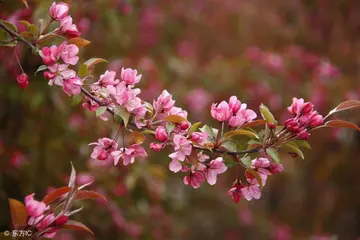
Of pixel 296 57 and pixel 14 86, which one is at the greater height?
pixel 14 86

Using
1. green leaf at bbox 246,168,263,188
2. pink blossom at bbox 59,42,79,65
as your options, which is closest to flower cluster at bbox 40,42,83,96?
pink blossom at bbox 59,42,79,65

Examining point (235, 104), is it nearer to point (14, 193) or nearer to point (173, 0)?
point (14, 193)

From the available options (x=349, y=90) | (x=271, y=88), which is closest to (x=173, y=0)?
(x=271, y=88)

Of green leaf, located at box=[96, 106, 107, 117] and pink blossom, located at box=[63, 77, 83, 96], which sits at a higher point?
pink blossom, located at box=[63, 77, 83, 96]

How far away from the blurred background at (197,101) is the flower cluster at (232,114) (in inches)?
23.8

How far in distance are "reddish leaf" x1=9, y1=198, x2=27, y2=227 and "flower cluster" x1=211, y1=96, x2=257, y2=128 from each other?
441mm

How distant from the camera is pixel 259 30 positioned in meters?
4.66

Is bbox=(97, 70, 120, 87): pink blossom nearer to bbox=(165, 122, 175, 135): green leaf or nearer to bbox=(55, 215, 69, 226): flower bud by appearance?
bbox=(165, 122, 175, 135): green leaf

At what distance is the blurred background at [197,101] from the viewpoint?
2.54m

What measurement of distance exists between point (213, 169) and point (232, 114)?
127mm

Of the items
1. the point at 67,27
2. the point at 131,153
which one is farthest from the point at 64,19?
the point at 131,153

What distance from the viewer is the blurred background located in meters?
2.54

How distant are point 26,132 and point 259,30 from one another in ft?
8.20

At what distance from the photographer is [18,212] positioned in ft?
3.47
